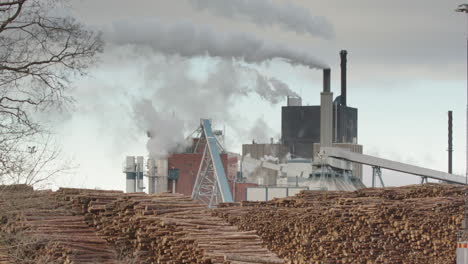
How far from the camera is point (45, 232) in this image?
12.0 m

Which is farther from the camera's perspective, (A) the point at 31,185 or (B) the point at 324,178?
(B) the point at 324,178

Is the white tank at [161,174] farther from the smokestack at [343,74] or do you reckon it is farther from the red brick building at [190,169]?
the smokestack at [343,74]

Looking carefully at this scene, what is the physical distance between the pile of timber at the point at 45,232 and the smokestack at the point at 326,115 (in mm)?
Answer: 47433

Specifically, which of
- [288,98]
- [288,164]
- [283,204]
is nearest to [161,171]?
[288,164]

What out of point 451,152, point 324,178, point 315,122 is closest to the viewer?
point 324,178

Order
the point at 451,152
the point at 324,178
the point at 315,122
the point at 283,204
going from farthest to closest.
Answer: the point at 315,122, the point at 451,152, the point at 324,178, the point at 283,204

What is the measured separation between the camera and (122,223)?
41.1 feet

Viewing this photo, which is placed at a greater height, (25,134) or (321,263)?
(25,134)

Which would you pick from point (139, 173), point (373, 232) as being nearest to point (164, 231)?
point (373, 232)

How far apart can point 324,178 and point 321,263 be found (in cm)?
3788

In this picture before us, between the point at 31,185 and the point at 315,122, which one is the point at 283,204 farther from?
the point at 315,122

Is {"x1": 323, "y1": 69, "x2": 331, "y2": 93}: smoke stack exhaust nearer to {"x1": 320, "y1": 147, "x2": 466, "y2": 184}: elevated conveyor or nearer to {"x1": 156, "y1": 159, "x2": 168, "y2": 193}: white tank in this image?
{"x1": 320, "y1": 147, "x2": 466, "y2": 184}: elevated conveyor

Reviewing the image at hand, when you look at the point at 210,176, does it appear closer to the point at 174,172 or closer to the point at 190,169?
the point at 190,169

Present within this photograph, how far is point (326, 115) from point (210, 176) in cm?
1062
